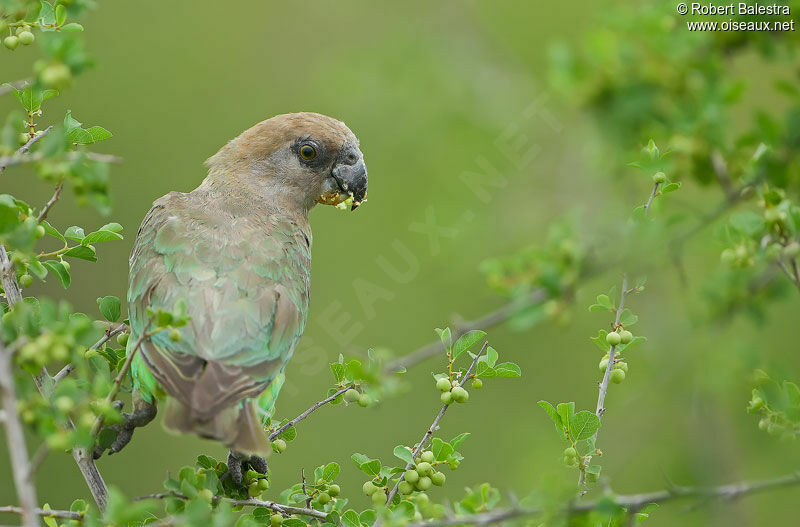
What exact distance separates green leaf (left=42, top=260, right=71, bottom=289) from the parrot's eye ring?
1850 millimetres

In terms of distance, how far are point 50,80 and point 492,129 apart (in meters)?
2.17

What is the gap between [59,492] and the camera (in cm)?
732

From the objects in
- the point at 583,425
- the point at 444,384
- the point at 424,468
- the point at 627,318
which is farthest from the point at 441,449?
the point at 627,318

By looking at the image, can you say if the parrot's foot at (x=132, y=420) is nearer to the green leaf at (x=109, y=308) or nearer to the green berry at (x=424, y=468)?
the green leaf at (x=109, y=308)

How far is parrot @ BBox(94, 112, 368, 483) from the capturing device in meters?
2.92

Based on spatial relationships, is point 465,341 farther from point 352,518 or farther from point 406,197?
point 406,197

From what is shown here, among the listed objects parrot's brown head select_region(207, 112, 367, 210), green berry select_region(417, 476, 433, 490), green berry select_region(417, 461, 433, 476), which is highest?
parrot's brown head select_region(207, 112, 367, 210)

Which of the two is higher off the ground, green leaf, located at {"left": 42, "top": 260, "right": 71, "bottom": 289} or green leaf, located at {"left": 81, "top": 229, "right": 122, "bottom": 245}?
green leaf, located at {"left": 81, "top": 229, "right": 122, "bottom": 245}

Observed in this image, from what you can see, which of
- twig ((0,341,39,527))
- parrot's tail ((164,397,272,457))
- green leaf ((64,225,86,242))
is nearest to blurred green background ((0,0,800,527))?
parrot's tail ((164,397,272,457))

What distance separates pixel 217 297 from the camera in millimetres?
3287

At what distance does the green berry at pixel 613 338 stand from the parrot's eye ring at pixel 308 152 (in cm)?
227

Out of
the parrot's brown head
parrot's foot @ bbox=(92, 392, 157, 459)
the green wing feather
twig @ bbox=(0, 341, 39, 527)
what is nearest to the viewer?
twig @ bbox=(0, 341, 39, 527)

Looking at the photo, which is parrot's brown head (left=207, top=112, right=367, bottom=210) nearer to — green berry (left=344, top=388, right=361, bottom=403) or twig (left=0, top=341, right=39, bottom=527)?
green berry (left=344, top=388, right=361, bottom=403)

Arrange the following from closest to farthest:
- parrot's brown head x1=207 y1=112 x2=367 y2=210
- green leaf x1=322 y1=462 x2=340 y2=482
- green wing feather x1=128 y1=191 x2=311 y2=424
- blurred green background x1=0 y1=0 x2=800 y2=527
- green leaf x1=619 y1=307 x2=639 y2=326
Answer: blurred green background x1=0 y1=0 x2=800 y2=527 → green leaf x1=619 y1=307 x2=639 y2=326 → green leaf x1=322 y1=462 x2=340 y2=482 → green wing feather x1=128 y1=191 x2=311 y2=424 → parrot's brown head x1=207 y1=112 x2=367 y2=210
